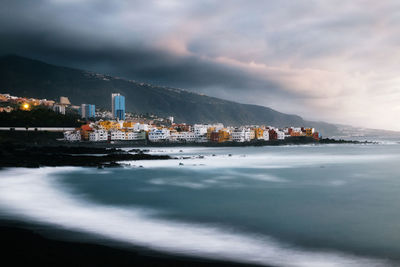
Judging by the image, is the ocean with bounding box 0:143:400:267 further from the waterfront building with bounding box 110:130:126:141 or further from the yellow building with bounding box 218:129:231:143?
the yellow building with bounding box 218:129:231:143

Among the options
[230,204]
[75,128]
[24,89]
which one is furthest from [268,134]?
[24,89]

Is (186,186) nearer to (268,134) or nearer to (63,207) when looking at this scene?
(63,207)

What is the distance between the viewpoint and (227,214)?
344 inches

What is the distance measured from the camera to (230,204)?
10.2 metres

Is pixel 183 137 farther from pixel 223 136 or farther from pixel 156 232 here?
pixel 156 232

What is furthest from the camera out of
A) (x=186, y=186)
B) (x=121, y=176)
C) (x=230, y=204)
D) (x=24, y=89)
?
(x=24, y=89)

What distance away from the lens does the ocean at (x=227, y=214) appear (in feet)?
18.7

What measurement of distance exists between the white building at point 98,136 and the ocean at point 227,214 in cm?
4906

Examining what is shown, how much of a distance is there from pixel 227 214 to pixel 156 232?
2.46 meters

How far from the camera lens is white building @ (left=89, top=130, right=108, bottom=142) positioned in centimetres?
6400

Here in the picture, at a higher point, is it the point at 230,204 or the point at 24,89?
the point at 24,89

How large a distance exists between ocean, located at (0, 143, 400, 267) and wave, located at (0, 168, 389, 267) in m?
0.02

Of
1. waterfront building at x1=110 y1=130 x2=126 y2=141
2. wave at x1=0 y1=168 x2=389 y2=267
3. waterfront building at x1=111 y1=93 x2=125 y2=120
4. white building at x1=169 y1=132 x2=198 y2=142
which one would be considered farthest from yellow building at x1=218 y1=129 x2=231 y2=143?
waterfront building at x1=111 y1=93 x2=125 y2=120

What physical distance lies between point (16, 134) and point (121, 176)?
1725 inches
